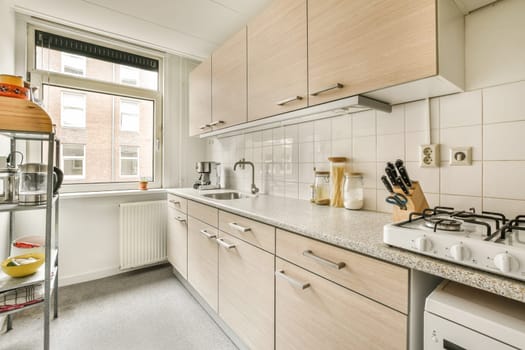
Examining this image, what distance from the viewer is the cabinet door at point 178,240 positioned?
212 cm

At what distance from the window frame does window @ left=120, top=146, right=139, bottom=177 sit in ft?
0.40

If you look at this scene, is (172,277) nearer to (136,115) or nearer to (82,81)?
(136,115)

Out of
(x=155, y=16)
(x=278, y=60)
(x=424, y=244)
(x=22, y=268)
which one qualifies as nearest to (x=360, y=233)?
(x=424, y=244)

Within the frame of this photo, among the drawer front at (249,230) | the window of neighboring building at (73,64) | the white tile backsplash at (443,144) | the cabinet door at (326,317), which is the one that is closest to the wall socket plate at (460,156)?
the white tile backsplash at (443,144)

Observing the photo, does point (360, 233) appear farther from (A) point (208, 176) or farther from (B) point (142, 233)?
(B) point (142, 233)

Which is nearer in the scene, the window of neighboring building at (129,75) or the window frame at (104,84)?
the window frame at (104,84)

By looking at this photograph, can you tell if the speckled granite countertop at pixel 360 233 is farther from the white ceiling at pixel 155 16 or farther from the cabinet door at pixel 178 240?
the white ceiling at pixel 155 16

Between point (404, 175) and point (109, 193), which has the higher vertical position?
point (404, 175)

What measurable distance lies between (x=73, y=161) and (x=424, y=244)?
2.91m

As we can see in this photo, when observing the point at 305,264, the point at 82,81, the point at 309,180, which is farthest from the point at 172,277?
the point at 82,81

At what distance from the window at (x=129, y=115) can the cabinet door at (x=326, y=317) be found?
240cm

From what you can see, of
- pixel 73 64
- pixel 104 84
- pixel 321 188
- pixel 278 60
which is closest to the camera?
pixel 278 60

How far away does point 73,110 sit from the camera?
2.38 metres

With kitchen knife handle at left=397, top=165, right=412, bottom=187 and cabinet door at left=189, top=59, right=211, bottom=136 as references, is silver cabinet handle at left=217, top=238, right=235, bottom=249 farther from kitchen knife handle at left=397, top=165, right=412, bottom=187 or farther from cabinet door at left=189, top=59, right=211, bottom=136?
cabinet door at left=189, top=59, right=211, bottom=136
